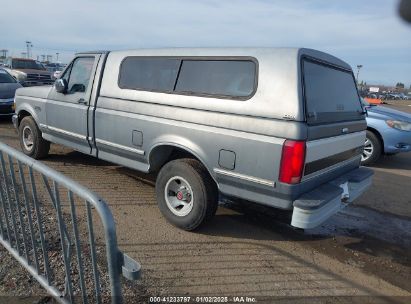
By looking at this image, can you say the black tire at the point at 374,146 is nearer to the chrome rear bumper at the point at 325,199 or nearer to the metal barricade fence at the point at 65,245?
the chrome rear bumper at the point at 325,199

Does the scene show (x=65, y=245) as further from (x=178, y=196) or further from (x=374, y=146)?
(x=374, y=146)

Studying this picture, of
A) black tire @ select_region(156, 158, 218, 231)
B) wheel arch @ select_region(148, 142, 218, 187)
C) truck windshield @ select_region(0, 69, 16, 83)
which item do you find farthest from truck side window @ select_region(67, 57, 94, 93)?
truck windshield @ select_region(0, 69, 16, 83)

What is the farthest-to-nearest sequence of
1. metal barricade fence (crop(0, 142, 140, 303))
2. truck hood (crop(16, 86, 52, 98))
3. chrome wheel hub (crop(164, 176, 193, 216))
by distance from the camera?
truck hood (crop(16, 86, 52, 98))
chrome wheel hub (crop(164, 176, 193, 216))
metal barricade fence (crop(0, 142, 140, 303))

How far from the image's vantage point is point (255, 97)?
3.61 meters

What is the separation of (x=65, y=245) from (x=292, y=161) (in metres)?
2.00

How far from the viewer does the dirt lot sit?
3219 millimetres

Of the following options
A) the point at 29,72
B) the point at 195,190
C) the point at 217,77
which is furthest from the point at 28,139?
the point at 29,72

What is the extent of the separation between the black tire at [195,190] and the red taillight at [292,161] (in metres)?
0.95

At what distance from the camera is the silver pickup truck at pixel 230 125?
344 centimetres

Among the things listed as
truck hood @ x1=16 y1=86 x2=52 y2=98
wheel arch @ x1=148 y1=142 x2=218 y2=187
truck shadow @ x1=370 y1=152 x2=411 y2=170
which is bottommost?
truck shadow @ x1=370 y1=152 x2=411 y2=170

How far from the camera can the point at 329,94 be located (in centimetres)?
408

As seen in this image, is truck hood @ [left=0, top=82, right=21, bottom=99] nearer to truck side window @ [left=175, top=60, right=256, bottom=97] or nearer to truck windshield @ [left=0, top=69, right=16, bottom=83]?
truck windshield @ [left=0, top=69, right=16, bottom=83]

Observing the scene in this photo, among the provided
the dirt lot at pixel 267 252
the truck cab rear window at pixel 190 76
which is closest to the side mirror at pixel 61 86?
the truck cab rear window at pixel 190 76

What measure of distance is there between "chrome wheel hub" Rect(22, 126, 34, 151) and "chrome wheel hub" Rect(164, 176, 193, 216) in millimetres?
3569
